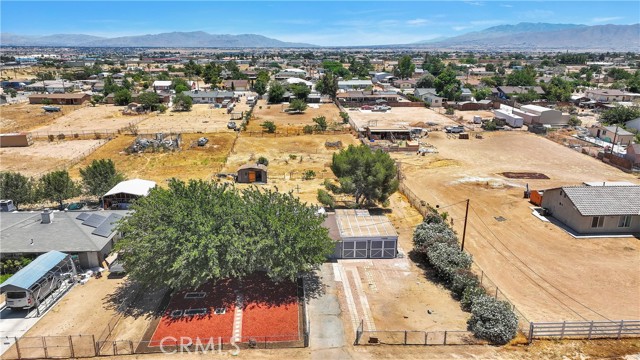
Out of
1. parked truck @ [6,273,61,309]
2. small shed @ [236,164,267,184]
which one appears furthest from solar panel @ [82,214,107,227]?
small shed @ [236,164,267,184]

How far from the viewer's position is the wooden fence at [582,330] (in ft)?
62.5

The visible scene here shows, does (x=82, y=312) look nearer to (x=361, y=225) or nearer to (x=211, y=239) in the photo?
(x=211, y=239)

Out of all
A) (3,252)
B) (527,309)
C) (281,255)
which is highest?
(281,255)

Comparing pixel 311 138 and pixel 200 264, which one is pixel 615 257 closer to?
pixel 200 264

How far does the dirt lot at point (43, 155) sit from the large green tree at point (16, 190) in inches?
544

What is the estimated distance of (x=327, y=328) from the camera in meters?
19.8

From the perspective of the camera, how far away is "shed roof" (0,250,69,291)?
66.6ft

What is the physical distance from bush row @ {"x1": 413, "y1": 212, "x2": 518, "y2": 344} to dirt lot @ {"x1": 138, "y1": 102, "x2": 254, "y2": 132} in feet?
152

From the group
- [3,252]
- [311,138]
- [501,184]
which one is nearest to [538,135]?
[501,184]

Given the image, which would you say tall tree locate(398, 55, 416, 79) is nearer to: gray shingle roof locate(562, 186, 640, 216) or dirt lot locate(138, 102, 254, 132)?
dirt lot locate(138, 102, 254, 132)

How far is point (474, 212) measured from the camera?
34375 mm

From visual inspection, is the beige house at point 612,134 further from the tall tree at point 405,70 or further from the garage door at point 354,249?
the tall tree at point 405,70

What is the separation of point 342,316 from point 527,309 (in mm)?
9786

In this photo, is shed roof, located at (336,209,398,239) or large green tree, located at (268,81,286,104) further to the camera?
large green tree, located at (268,81,286,104)
